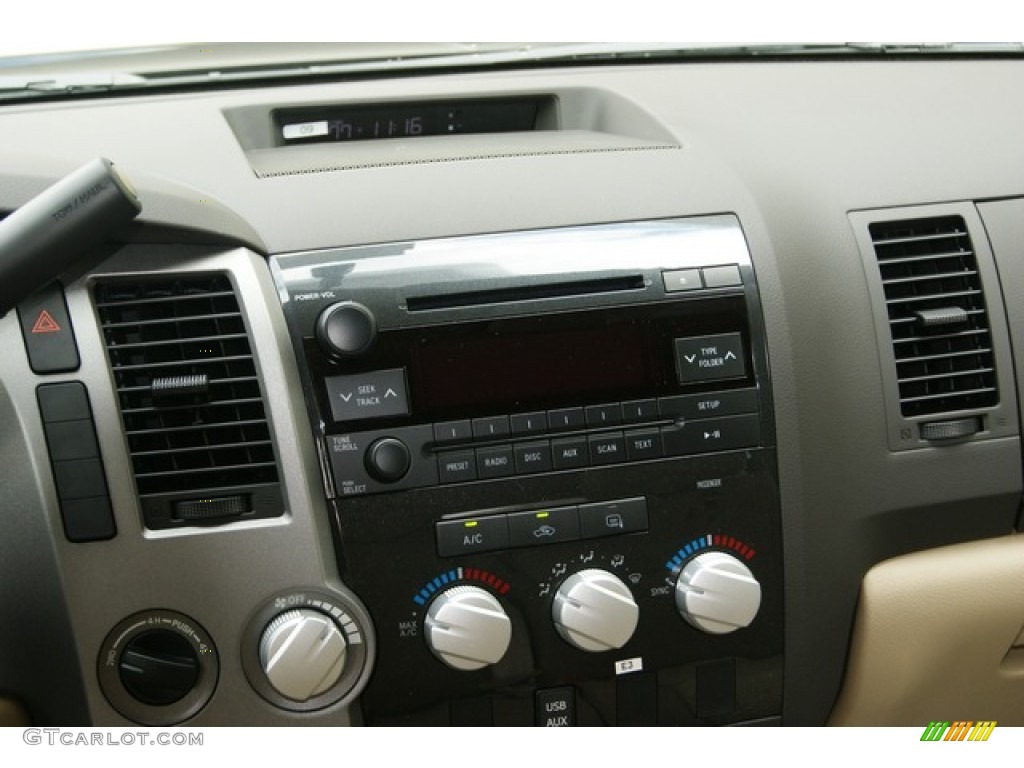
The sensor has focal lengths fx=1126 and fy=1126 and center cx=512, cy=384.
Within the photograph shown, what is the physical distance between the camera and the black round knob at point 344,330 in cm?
115

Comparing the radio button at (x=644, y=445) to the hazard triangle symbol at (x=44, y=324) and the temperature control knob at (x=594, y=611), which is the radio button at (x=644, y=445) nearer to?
the temperature control knob at (x=594, y=611)

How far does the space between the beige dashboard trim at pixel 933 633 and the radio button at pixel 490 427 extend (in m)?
0.51

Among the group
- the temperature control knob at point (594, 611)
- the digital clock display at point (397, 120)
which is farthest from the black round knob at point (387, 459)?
the digital clock display at point (397, 120)

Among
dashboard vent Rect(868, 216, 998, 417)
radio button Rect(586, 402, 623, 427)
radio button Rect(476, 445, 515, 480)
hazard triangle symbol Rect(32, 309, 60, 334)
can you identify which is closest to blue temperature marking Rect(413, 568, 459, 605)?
radio button Rect(476, 445, 515, 480)

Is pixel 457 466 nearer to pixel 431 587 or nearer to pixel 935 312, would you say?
pixel 431 587

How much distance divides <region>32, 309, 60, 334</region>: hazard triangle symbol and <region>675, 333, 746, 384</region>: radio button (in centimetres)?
65

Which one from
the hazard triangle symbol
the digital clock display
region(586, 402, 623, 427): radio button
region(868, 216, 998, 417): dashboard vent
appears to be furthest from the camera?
the digital clock display

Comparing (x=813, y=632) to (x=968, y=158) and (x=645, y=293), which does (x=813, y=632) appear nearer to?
(x=645, y=293)

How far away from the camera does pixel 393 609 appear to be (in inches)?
47.1

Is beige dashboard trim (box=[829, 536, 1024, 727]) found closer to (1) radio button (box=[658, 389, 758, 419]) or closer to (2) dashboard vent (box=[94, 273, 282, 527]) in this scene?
(1) radio button (box=[658, 389, 758, 419])

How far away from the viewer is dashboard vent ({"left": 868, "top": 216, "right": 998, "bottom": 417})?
4.42ft

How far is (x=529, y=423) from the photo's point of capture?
3.95 feet

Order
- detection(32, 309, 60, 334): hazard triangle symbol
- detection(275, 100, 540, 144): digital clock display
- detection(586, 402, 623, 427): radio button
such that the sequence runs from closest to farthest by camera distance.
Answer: detection(32, 309, 60, 334): hazard triangle symbol → detection(586, 402, 623, 427): radio button → detection(275, 100, 540, 144): digital clock display

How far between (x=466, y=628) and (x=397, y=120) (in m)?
0.68
